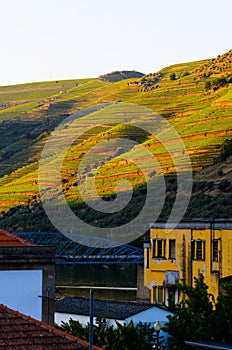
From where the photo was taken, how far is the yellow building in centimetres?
5191

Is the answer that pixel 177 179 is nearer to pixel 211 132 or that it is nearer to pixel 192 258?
pixel 211 132

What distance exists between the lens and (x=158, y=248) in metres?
56.7

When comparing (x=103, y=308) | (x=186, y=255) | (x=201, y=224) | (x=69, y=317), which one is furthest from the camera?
(x=186, y=255)

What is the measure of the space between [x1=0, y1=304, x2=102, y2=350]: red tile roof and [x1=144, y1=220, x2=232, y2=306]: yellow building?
29.9 m

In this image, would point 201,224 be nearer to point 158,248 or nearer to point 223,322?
point 158,248

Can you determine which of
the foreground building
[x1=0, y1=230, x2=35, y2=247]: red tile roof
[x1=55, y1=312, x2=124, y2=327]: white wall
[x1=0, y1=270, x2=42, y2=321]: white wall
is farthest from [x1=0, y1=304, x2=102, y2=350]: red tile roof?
[x1=55, y1=312, x2=124, y2=327]: white wall

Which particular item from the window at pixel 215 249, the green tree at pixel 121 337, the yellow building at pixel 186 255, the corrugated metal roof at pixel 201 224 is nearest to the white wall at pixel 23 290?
the green tree at pixel 121 337

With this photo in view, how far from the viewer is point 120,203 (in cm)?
13425

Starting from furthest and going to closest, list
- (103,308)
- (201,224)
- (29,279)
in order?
(201,224), (103,308), (29,279)

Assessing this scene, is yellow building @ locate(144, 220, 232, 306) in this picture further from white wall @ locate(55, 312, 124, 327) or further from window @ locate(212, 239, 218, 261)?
white wall @ locate(55, 312, 124, 327)

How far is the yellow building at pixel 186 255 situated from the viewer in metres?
51.9

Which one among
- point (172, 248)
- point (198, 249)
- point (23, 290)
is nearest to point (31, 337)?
point (23, 290)

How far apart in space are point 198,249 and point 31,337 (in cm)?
3435

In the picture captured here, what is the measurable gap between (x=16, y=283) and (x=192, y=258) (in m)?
25.8
